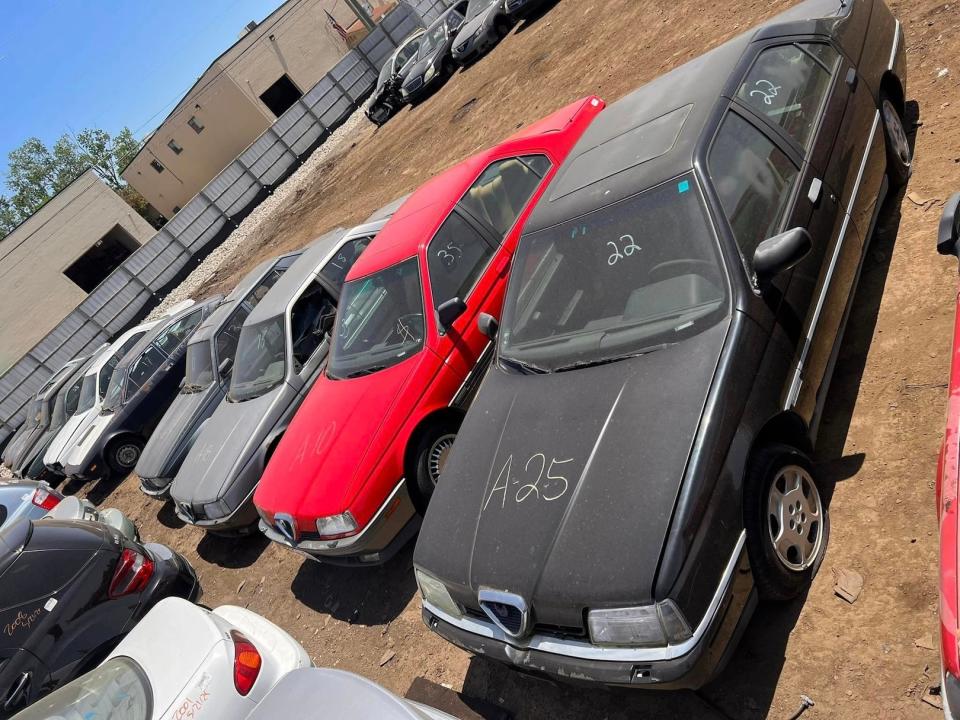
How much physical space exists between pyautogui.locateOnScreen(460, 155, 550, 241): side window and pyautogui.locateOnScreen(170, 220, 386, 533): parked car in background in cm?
183

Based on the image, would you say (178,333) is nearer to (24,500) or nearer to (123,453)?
(123,453)

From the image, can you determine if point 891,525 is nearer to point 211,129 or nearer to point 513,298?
point 513,298

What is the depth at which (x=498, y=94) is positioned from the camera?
13664 millimetres

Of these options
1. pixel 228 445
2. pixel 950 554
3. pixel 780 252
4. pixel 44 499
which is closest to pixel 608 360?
pixel 780 252

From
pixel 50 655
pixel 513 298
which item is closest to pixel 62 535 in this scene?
pixel 50 655

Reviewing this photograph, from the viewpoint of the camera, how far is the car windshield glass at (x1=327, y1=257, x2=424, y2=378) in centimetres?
541

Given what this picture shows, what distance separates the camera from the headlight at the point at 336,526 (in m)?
4.81

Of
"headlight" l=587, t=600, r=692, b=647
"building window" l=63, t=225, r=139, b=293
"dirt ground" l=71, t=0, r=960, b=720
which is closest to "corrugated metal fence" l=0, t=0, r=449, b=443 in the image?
"building window" l=63, t=225, r=139, b=293

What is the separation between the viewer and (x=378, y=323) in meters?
5.72

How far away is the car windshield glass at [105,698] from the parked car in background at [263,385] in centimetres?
289

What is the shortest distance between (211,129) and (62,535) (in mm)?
32345

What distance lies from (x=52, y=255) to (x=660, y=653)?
31.7m

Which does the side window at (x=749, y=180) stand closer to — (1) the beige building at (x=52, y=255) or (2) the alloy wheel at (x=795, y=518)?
(2) the alloy wheel at (x=795, y=518)

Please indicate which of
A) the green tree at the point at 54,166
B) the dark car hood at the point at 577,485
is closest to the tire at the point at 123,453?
the dark car hood at the point at 577,485
